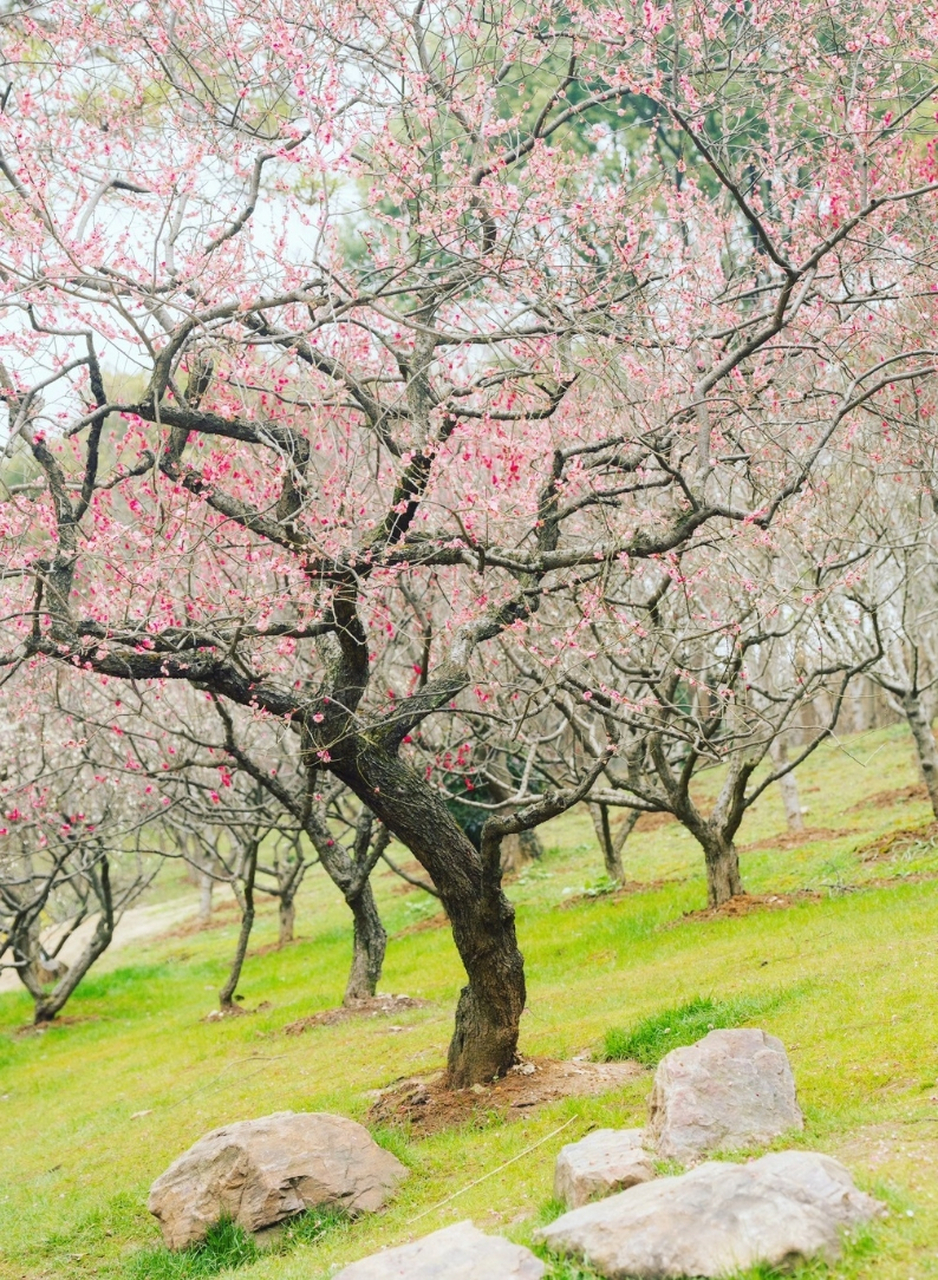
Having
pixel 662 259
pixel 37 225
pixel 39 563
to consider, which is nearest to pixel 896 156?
pixel 662 259

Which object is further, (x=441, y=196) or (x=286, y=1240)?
(x=441, y=196)

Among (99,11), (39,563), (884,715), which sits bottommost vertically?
(884,715)

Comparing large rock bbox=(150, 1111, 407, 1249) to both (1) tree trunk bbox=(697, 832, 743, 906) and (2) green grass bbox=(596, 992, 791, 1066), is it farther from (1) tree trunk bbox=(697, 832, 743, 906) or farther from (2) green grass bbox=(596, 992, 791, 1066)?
(1) tree trunk bbox=(697, 832, 743, 906)

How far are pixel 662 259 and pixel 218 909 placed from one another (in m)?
27.2

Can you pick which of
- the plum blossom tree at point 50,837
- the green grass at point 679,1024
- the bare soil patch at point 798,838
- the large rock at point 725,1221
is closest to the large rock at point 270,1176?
the green grass at point 679,1024

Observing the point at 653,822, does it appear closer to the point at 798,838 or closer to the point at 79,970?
the point at 798,838

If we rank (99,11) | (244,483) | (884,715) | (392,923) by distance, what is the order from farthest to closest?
(884,715), (392,923), (244,483), (99,11)

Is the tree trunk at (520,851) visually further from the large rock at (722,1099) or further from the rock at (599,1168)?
the rock at (599,1168)

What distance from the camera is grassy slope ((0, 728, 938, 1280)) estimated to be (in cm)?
646

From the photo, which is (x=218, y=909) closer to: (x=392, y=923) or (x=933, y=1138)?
(x=392, y=923)

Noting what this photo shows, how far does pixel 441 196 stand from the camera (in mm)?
8031

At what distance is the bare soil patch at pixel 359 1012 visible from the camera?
553 inches

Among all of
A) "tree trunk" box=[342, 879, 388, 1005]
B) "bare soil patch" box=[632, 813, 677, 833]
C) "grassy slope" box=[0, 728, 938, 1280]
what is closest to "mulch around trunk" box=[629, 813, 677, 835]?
"bare soil patch" box=[632, 813, 677, 833]

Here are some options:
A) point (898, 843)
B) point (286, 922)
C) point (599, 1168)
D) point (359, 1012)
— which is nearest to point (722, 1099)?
point (599, 1168)
